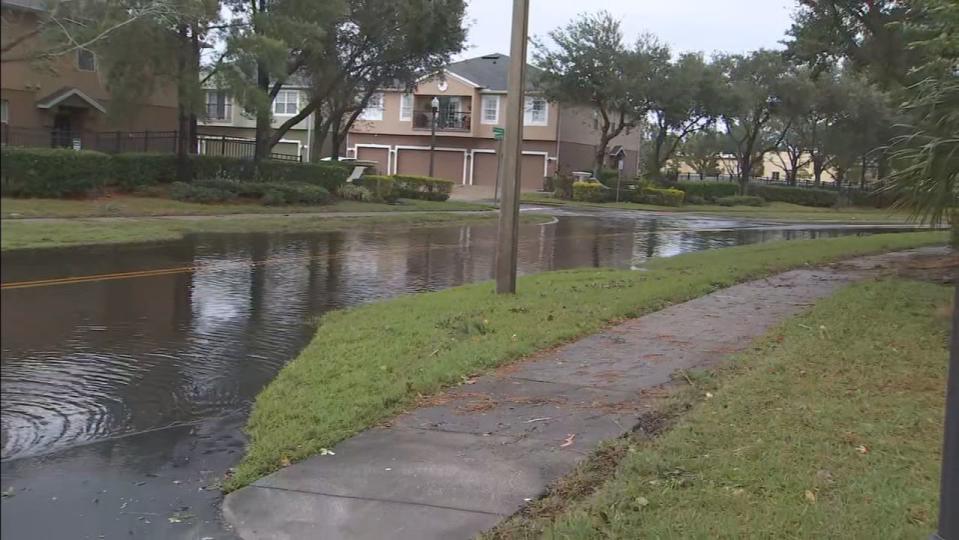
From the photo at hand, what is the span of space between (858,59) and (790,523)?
16418mm

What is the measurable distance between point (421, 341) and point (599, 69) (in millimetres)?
39079

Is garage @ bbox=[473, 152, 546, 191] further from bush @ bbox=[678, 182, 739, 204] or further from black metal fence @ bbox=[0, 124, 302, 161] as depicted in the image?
black metal fence @ bbox=[0, 124, 302, 161]

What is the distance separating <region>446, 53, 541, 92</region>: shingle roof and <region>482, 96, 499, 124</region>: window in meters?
0.67

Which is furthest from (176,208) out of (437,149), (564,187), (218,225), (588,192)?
(437,149)

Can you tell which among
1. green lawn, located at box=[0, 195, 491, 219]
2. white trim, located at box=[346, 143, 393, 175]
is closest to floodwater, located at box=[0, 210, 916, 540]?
green lawn, located at box=[0, 195, 491, 219]

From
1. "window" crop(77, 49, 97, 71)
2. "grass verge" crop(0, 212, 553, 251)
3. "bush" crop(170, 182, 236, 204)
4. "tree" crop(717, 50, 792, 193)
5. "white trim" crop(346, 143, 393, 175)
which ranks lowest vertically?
"grass verge" crop(0, 212, 553, 251)

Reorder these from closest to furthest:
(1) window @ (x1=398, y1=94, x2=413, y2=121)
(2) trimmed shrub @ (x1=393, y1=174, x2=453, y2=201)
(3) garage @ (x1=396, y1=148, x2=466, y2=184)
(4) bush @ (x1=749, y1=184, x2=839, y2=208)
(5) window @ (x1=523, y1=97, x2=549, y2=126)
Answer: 1. (2) trimmed shrub @ (x1=393, y1=174, x2=453, y2=201)
2. (5) window @ (x1=523, y1=97, x2=549, y2=126)
3. (3) garage @ (x1=396, y1=148, x2=466, y2=184)
4. (1) window @ (x1=398, y1=94, x2=413, y2=121)
5. (4) bush @ (x1=749, y1=184, x2=839, y2=208)

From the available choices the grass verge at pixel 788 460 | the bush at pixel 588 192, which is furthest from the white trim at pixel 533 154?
the grass verge at pixel 788 460

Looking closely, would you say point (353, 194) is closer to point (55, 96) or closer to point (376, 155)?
point (376, 155)

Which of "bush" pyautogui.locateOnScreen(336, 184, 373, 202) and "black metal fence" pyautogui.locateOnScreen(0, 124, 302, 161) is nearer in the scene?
"black metal fence" pyautogui.locateOnScreen(0, 124, 302, 161)

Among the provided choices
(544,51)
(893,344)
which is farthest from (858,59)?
(544,51)

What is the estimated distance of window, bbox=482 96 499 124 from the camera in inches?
2068

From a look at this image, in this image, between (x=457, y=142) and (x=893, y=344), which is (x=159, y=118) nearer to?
(x=893, y=344)

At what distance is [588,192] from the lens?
4488 cm
